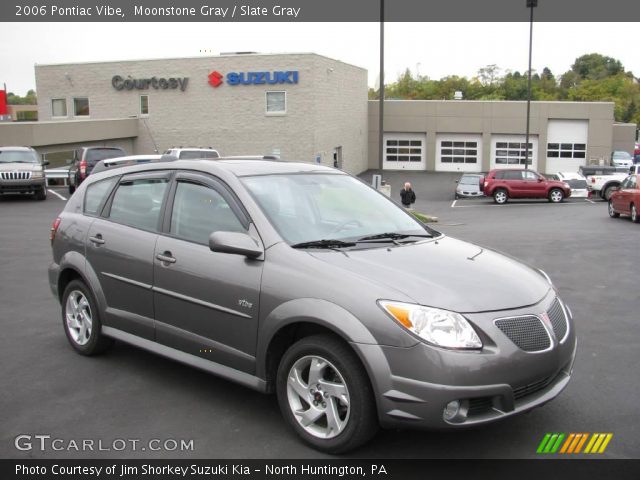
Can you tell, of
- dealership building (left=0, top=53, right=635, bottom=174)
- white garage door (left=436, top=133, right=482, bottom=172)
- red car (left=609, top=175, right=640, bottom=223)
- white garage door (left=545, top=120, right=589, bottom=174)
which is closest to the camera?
red car (left=609, top=175, right=640, bottom=223)

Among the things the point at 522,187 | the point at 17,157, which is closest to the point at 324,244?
the point at 17,157

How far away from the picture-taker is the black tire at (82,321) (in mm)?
6008

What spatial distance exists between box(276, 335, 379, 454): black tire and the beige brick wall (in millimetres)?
33606

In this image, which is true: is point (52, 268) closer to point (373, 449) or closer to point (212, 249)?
point (212, 249)

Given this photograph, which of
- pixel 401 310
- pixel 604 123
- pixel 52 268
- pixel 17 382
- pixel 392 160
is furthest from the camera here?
pixel 392 160

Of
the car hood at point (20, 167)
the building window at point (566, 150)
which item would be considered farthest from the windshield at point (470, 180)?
the car hood at point (20, 167)

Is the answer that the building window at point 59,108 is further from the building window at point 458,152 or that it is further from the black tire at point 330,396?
the black tire at point 330,396

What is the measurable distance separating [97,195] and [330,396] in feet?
10.8

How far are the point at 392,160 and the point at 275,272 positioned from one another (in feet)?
164

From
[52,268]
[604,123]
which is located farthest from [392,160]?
[52,268]

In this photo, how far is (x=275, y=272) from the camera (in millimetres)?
4469

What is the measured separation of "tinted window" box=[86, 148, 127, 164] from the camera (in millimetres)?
25688

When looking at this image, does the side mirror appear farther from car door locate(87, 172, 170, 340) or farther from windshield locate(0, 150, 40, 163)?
windshield locate(0, 150, 40, 163)

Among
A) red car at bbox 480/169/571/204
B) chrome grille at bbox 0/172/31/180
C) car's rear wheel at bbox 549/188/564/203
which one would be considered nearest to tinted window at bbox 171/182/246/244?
chrome grille at bbox 0/172/31/180
